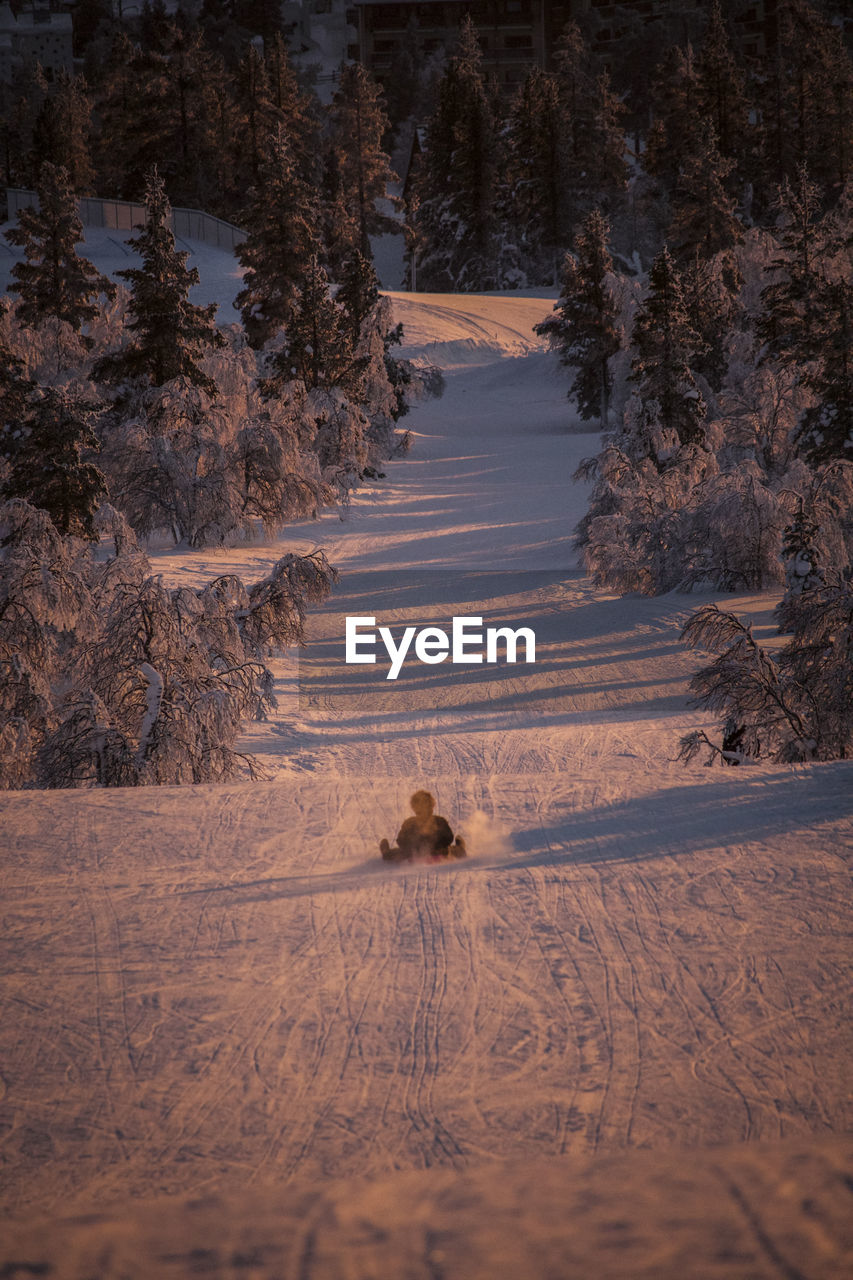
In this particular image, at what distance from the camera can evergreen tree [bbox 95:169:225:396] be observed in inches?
1146

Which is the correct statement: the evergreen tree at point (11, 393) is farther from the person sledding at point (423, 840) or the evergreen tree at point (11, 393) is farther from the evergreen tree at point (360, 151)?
the evergreen tree at point (360, 151)

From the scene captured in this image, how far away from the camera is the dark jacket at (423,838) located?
6.77m

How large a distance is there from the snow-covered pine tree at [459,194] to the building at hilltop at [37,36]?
57.5 meters

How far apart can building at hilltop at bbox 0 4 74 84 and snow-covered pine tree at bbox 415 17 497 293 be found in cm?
5750

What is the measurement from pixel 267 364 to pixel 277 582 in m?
25.0

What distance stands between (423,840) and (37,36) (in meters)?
127

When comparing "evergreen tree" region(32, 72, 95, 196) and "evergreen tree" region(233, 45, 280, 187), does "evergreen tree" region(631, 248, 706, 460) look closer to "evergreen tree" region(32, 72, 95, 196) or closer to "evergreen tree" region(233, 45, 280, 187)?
"evergreen tree" region(233, 45, 280, 187)

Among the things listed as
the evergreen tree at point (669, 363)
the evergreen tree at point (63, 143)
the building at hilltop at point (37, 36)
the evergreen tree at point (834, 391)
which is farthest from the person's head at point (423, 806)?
the building at hilltop at point (37, 36)

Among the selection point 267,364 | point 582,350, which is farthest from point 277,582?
point 582,350

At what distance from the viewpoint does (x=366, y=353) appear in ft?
137

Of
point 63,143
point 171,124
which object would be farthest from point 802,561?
point 63,143

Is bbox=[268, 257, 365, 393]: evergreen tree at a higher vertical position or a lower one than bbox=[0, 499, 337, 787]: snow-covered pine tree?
higher

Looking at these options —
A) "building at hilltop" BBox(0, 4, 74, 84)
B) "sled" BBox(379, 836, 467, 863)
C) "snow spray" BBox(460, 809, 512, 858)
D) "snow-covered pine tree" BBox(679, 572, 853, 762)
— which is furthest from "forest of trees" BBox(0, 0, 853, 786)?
"building at hilltop" BBox(0, 4, 74, 84)

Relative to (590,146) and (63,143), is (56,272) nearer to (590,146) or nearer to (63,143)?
(63,143)
